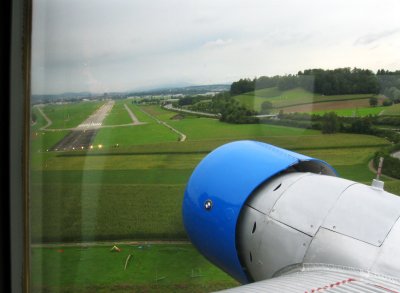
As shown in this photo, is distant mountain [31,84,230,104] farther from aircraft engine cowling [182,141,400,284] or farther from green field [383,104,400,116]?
green field [383,104,400,116]

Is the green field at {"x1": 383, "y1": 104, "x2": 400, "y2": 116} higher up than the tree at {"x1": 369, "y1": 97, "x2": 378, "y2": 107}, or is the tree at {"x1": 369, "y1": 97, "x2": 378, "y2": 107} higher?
the tree at {"x1": 369, "y1": 97, "x2": 378, "y2": 107}

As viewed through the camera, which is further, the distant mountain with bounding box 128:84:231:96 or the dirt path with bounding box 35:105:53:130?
the distant mountain with bounding box 128:84:231:96

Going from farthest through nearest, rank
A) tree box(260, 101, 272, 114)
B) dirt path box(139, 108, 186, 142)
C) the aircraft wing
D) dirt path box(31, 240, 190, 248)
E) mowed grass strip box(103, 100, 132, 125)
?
tree box(260, 101, 272, 114), dirt path box(139, 108, 186, 142), mowed grass strip box(103, 100, 132, 125), dirt path box(31, 240, 190, 248), the aircraft wing

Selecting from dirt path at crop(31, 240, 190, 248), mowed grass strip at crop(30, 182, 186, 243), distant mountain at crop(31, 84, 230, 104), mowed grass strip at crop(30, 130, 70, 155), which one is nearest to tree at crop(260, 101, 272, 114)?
distant mountain at crop(31, 84, 230, 104)

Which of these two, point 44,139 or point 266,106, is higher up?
point 266,106

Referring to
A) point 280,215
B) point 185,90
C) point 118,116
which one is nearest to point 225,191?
point 280,215

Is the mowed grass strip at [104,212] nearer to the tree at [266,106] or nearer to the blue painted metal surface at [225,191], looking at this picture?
the blue painted metal surface at [225,191]

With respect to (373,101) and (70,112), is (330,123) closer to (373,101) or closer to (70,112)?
(373,101)
